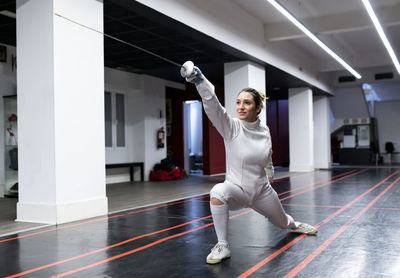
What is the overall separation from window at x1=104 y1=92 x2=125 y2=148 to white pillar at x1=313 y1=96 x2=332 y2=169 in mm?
8078

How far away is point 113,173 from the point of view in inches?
432

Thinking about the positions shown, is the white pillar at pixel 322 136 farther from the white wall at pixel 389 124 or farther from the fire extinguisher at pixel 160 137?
the fire extinguisher at pixel 160 137

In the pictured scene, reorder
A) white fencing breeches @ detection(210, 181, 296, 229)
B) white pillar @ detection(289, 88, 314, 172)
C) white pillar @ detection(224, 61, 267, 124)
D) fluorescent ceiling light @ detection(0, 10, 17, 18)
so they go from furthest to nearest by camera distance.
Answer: white pillar @ detection(289, 88, 314, 172), white pillar @ detection(224, 61, 267, 124), fluorescent ceiling light @ detection(0, 10, 17, 18), white fencing breeches @ detection(210, 181, 296, 229)

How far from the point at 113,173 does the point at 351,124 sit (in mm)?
12283

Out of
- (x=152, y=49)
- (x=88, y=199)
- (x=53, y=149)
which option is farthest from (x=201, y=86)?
(x=152, y=49)

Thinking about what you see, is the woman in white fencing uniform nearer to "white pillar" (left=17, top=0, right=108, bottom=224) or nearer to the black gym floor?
A: the black gym floor

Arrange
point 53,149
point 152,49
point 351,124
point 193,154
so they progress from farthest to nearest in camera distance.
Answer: point 351,124
point 193,154
point 152,49
point 53,149

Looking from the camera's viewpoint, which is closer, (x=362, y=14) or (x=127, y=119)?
(x=362, y=14)

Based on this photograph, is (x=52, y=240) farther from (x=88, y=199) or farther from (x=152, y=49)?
(x=152, y=49)

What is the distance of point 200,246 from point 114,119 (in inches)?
316

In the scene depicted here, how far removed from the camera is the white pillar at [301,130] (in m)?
14.2

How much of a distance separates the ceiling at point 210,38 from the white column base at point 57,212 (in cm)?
268

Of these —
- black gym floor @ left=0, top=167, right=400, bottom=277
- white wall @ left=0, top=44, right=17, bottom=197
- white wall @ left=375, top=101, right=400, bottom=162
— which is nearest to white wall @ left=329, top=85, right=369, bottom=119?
white wall @ left=375, top=101, right=400, bottom=162

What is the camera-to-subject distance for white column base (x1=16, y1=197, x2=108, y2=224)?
15.7 ft
